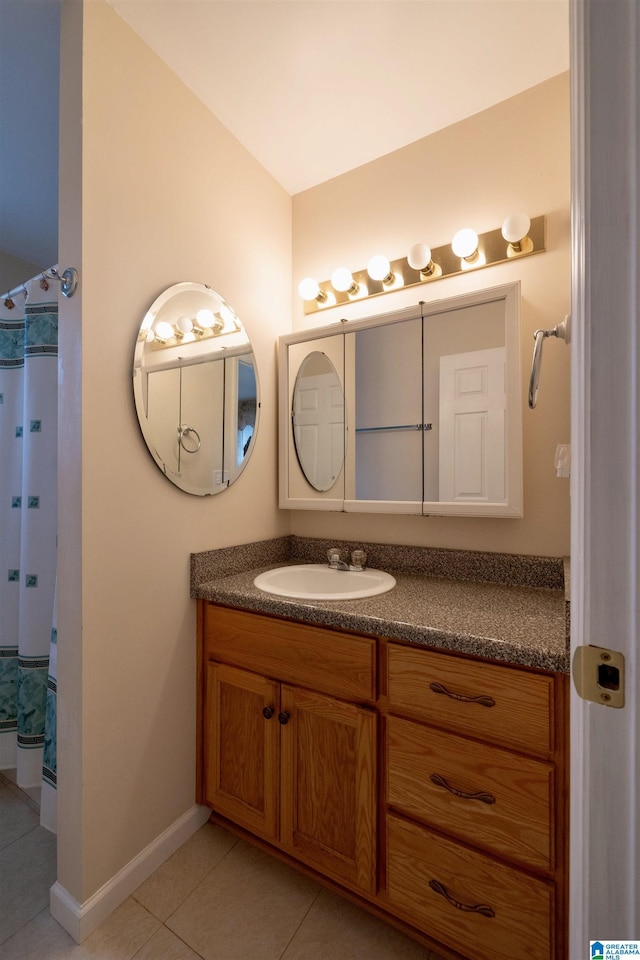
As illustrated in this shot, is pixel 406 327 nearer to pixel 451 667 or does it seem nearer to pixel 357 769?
pixel 451 667

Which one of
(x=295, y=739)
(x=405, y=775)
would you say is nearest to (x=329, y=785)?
(x=295, y=739)

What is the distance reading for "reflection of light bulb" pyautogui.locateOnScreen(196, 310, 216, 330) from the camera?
58.7 inches

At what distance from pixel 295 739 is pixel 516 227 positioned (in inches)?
68.2

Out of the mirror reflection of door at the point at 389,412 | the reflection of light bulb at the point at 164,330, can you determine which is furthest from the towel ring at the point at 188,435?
the mirror reflection of door at the point at 389,412

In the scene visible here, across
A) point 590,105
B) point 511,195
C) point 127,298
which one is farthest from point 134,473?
point 511,195

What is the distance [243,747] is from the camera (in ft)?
4.44

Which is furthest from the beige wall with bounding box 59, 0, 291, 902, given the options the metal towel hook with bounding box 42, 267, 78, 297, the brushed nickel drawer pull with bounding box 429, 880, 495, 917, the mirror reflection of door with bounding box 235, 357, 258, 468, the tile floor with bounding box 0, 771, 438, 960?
the brushed nickel drawer pull with bounding box 429, 880, 495, 917

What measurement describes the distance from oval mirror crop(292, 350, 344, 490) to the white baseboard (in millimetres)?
1287

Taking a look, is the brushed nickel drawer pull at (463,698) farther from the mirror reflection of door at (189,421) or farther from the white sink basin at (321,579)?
the mirror reflection of door at (189,421)

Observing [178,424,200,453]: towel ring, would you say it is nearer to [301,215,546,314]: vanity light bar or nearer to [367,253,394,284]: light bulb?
[301,215,546,314]: vanity light bar

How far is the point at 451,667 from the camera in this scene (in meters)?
1.00

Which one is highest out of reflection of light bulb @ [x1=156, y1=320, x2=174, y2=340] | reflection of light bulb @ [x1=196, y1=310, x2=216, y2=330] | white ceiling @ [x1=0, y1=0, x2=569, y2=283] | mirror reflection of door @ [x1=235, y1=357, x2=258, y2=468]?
white ceiling @ [x1=0, y1=0, x2=569, y2=283]

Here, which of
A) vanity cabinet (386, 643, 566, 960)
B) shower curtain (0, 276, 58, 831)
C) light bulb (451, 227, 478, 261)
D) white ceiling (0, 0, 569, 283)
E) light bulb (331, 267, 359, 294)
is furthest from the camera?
light bulb (331, 267, 359, 294)

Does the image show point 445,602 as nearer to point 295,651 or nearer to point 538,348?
point 295,651
